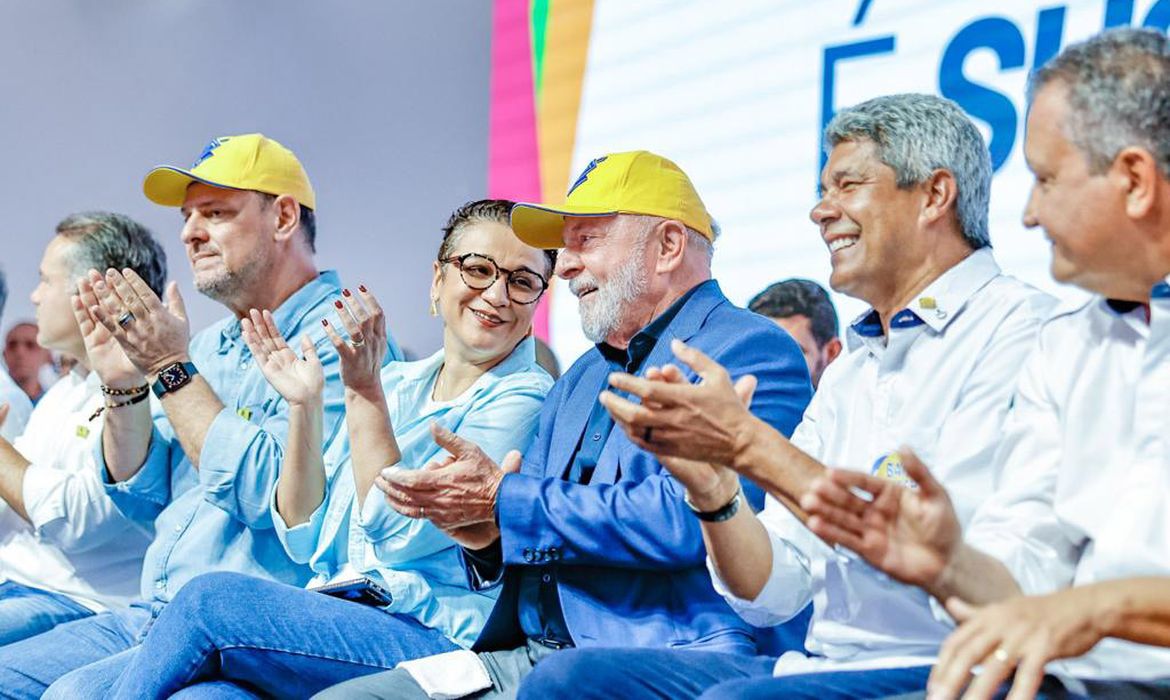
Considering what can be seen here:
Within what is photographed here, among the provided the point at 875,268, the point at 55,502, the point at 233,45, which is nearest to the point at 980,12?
the point at 875,268

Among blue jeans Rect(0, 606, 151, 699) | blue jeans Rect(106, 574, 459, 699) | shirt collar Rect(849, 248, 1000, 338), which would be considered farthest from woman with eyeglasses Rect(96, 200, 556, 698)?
shirt collar Rect(849, 248, 1000, 338)

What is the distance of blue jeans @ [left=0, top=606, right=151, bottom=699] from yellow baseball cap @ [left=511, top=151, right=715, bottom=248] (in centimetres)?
126

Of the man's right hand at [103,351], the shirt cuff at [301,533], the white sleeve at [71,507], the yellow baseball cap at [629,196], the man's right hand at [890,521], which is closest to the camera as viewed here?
the man's right hand at [890,521]

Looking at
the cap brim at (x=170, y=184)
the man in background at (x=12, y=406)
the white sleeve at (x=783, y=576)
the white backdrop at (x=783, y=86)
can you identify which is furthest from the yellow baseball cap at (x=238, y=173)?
the white sleeve at (x=783, y=576)

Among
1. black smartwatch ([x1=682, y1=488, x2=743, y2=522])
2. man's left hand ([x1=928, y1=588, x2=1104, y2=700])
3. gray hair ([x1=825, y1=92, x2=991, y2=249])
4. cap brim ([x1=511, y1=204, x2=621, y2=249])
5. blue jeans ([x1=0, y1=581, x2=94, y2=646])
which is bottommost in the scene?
blue jeans ([x1=0, y1=581, x2=94, y2=646])

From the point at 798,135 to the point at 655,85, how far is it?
0.63 metres

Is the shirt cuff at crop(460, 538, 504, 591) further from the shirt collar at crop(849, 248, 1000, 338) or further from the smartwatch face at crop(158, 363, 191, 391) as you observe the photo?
the smartwatch face at crop(158, 363, 191, 391)

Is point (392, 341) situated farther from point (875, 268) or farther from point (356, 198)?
point (356, 198)

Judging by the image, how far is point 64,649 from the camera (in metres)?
2.88

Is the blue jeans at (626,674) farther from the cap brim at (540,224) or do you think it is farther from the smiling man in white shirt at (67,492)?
the smiling man in white shirt at (67,492)

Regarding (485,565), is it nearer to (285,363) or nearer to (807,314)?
(285,363)

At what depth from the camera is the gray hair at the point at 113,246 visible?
3.43m

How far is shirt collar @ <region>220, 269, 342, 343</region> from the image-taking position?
3.10 m

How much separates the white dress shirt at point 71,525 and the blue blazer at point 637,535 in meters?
1.37
